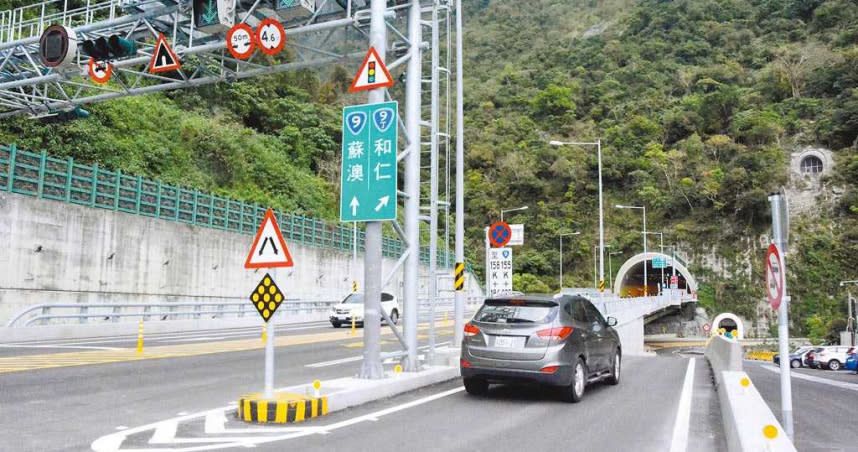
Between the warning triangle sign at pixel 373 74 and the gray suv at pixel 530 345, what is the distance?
13.3 feet

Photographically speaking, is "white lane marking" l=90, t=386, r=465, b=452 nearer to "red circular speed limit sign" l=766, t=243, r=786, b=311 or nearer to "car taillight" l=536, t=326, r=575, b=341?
"car taillight" l=536, t=326, r=575, b=341

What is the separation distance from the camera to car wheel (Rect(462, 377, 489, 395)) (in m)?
10.9

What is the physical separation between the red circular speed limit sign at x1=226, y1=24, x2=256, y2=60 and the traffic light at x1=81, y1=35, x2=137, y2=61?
9.18 feet

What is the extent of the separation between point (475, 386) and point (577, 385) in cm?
168

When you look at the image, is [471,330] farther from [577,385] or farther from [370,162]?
[370,162]

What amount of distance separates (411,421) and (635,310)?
36.1 meters

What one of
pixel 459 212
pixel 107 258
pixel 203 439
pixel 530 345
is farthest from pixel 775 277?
pixel 107 258

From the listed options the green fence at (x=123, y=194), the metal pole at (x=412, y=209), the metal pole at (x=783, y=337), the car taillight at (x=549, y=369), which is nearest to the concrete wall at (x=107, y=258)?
the green fence at (x=123, y=194)

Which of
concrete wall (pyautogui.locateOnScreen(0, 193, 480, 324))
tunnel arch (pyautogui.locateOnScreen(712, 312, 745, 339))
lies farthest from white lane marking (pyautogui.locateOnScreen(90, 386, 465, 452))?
tunnel arch (pyautogui.locateOnScreen(712, 312, 745, 339))

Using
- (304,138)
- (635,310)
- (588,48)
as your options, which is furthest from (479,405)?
(588,48)

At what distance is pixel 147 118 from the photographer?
39.6 m

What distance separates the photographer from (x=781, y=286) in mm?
6922

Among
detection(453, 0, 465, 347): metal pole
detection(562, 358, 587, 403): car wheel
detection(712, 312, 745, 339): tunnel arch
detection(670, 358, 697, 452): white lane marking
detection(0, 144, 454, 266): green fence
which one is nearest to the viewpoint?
detection(670, 358, 697, 452): white lane marking

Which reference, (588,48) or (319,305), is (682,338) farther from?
(588,48)
